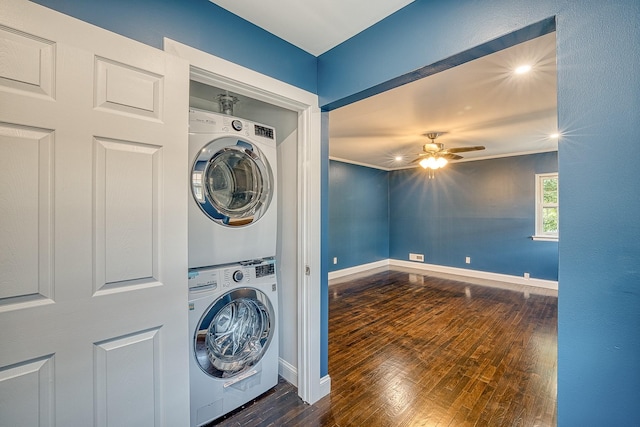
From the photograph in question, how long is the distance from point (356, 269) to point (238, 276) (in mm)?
4326

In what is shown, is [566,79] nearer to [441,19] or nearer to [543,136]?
[441,19]

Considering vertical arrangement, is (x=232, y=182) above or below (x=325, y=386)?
above

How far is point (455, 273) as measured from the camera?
221 inches

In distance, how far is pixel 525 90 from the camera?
95.7 inches

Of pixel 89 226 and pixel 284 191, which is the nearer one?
pixel 89 226

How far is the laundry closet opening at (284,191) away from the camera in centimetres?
Result: 197

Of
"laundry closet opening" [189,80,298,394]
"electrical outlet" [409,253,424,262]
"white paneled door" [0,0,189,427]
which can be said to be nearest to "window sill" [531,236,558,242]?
"electrical outlet" [409,253,424,262]

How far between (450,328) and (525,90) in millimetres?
2501

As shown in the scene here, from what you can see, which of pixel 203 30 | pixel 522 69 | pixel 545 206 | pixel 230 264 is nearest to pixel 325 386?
pixel 230 264

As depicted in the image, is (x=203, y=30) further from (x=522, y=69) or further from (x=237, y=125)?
(x=522, y=69)

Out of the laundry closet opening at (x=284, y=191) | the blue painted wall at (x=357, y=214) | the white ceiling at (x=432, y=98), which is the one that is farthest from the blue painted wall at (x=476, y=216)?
the laundry closet opening at (x=284, y=191)

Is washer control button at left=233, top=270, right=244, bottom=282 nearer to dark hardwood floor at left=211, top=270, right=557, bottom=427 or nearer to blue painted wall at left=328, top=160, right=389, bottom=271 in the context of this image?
dark hardwood floor at left=211, top=270, right=557, bottom=427

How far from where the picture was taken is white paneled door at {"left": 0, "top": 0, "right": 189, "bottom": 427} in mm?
881

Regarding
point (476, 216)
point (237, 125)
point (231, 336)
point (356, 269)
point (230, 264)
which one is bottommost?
point (356, 269)
